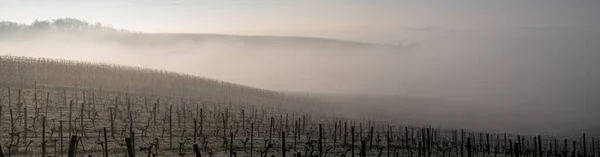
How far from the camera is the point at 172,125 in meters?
45.1

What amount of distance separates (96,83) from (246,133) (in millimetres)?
32157

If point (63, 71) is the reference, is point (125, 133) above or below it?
below

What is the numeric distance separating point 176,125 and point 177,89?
3458 centimetres

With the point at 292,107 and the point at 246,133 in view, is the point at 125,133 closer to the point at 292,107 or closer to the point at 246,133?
the point at 246,133

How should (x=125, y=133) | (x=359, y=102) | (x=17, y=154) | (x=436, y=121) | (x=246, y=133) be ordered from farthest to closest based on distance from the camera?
(x=359, y=102), (x=436, y=121), (x=246, y=133), (x=125, y=133), (x=17, y=154)

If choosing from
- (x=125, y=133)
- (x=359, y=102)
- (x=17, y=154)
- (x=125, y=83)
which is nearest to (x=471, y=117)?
(x=359, y=102)

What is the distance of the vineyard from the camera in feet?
106

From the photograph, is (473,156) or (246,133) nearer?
(473,156)

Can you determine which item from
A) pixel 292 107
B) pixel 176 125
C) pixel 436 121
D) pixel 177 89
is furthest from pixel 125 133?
pixel 436 121

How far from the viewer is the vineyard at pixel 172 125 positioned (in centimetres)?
3238

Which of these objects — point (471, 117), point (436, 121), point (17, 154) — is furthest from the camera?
point (471, 117)

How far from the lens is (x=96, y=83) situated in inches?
2741

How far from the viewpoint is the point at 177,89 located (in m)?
79.2

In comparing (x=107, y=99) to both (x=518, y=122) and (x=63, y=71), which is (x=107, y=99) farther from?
(x=518, y=122)
